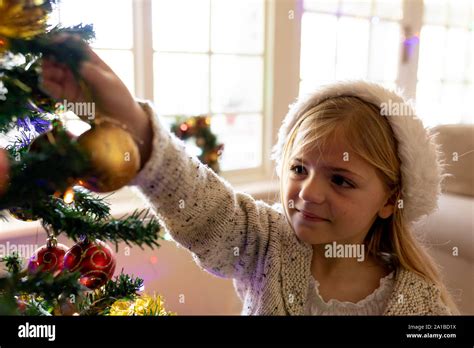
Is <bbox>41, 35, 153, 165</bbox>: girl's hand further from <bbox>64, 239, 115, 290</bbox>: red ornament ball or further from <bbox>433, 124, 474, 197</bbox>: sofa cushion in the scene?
<bbox>433, 124, 474, 197</bbox>: sofa cushion

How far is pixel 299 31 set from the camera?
4.99 ft

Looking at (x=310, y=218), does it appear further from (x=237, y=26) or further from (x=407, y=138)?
(x=237, y=26)

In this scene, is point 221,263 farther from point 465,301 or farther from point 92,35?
point 465,301

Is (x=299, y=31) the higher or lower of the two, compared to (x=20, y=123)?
higher

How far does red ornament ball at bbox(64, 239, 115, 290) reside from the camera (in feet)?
1.59

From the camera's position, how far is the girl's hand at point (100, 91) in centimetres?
36

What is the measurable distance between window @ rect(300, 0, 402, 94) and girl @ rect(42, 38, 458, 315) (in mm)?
936

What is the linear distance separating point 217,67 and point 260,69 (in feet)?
0.55

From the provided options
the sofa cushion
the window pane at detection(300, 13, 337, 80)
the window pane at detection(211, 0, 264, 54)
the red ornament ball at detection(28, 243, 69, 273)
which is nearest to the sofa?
the sofa cushion

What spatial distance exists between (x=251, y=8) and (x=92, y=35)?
1161mm

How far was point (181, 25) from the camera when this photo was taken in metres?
1.33

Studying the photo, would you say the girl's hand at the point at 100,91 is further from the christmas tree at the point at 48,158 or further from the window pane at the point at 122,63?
the window pane at the point at 122,63

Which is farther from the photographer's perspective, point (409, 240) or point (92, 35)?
point (409, 240)

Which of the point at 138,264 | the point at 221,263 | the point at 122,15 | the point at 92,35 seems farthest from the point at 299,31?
the point at 92,35
